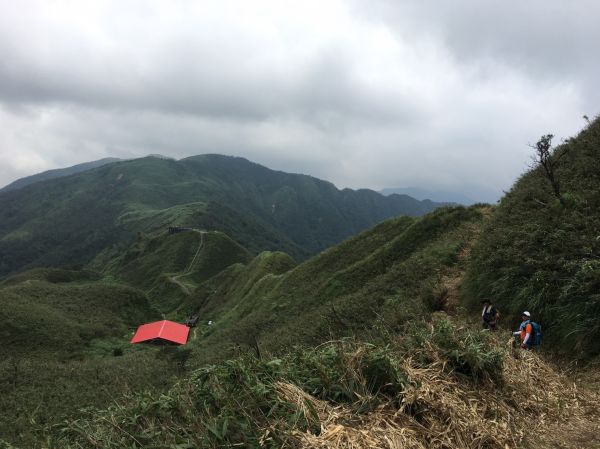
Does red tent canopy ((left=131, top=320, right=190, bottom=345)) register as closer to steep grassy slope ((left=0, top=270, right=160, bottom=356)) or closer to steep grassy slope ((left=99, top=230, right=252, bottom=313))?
steep grassy slope ((left=0, top=270, right=160, bottom=356))

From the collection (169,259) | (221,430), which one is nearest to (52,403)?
(221,430)

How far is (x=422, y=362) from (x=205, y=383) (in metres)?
3.85

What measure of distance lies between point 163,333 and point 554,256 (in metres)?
49.7

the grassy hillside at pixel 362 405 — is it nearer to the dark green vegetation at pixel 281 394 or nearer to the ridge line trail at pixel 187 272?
the dark green vegetation at pixel 281 394

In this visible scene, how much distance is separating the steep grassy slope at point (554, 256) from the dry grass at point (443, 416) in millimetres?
4778

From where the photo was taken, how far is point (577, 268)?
1269cm

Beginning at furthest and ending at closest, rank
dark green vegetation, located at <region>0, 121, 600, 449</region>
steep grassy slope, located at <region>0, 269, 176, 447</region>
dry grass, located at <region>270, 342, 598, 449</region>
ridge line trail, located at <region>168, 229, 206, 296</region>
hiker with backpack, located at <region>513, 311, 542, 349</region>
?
ridge line trail, located at <region>168, 229, 206, 296</region> → steep grassy slope, located at <region>0, 269, 176, 447</region> → hiker with backpack, located at <region>513, 311, 542, 349</region> → dark green vegetation, located at <region>0, 121, 600, 449</region> → dry grass, located at <region>270, 342, 598, 449</region>

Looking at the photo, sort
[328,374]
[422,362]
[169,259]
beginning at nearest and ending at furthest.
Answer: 1. [328,374]
2. [422,362]
3. [169,259]

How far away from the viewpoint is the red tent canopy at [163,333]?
5209 centimetres

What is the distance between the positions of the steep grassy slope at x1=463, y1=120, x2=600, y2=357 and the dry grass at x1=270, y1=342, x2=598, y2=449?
15.7ft

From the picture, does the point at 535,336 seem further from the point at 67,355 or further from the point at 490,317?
the point at 67,355

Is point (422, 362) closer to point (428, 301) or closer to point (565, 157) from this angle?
point (428, 301)

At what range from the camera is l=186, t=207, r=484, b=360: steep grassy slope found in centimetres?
2100

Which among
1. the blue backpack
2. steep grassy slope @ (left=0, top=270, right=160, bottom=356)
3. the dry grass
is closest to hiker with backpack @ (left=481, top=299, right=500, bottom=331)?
the blue backpack
